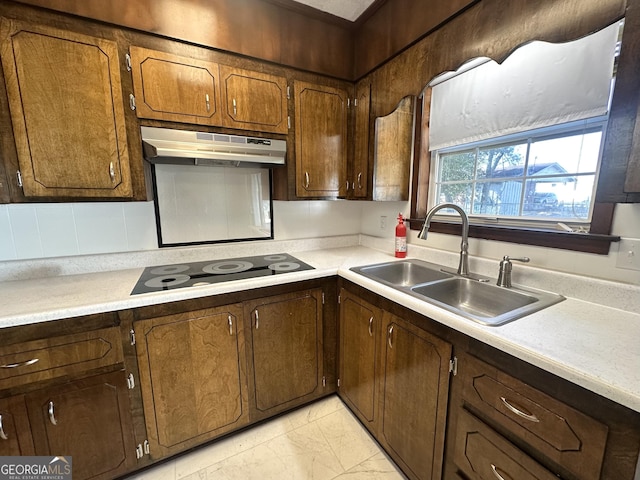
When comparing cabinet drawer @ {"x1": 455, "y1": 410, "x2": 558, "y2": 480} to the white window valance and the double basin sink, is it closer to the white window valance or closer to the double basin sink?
the double basin sink

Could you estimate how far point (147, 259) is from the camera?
1725 millimetres

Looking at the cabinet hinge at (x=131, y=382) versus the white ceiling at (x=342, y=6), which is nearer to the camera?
the cabinet hinge at (x=131, y=382)

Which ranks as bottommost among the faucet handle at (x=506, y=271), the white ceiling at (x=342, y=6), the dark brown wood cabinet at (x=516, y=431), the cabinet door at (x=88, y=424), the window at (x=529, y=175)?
the cabinet door at (x=88, y=424)

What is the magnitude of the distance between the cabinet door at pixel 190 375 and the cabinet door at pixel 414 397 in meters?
0.79

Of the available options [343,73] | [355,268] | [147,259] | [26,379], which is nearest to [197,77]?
[343,73]

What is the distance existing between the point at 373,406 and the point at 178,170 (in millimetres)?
1834

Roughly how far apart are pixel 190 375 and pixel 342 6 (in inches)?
91.3

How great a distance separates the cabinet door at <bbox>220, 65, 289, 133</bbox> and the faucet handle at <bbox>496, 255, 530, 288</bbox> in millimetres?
1436

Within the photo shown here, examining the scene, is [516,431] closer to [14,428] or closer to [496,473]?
[496,473]

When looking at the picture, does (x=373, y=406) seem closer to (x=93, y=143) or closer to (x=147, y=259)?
(x=147, y=259)

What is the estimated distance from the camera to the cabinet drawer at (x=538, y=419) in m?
0.68

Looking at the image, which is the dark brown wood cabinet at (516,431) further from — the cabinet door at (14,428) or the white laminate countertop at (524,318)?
the cabinet door at (14,428)

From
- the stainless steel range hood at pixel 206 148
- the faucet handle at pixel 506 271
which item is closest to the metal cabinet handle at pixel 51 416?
the stainless steel range hood at pixel 206 148

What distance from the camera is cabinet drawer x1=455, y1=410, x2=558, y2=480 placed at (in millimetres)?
802
